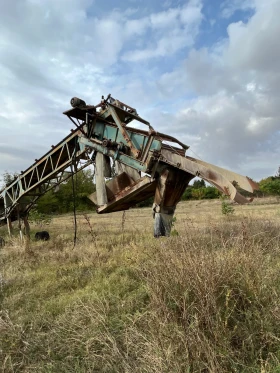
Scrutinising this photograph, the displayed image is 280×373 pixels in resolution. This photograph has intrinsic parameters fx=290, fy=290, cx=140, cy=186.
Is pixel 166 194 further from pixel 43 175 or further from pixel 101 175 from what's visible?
pixel 43 175

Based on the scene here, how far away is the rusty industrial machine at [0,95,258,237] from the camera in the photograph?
7227 millimetres

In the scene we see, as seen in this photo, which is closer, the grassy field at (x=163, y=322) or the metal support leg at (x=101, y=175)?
the grassy field at (x=163, y=322)

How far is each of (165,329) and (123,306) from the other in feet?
3.82

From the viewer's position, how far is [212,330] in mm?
2816

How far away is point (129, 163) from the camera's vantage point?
818cm

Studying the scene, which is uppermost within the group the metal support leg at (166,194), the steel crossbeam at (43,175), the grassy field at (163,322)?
the steel crossbeam at (43,175)

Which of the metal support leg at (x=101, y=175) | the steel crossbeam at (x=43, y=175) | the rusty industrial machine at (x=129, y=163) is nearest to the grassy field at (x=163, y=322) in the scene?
the rusty industrial machine at (x=129, y=163)

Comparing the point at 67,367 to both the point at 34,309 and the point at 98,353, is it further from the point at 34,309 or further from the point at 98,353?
the point at 34,309

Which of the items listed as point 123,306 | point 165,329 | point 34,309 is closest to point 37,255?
point 34,309

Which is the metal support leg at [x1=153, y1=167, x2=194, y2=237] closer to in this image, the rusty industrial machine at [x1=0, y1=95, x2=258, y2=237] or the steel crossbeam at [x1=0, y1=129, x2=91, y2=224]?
the rusty industrial machine at [x1=0, y1=95, x2=258, y2=237]

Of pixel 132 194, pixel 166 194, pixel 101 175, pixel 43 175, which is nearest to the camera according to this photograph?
pixel 166 194

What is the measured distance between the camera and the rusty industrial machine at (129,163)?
23.7ft

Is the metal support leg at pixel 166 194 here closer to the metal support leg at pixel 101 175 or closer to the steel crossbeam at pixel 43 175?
the metal support leg at pixel 101 175

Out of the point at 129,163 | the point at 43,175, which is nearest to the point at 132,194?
the point at 129,163
